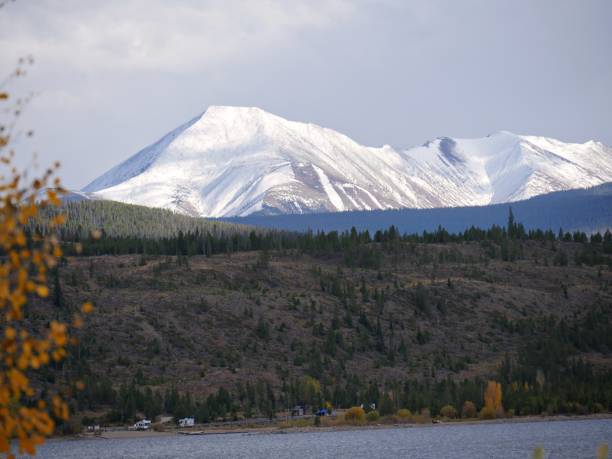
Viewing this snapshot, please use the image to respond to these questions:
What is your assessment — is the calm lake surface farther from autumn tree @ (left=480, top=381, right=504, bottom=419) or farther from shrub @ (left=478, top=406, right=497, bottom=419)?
shrub @ (left=478, top=406, right=497, bottom=419)

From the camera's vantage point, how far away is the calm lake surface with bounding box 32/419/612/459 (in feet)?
281

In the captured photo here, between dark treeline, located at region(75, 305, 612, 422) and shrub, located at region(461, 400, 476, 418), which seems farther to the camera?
dark treeline, located at region(75, 305, 612, 422)

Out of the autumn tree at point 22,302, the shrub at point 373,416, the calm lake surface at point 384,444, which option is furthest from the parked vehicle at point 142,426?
the autumn tree at point 22,302

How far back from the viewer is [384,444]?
98625 millimetres

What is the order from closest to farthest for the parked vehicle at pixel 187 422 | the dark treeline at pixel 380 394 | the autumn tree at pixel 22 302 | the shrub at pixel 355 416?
the autumn tree at pixel 22 302 → the shrub at pixel 355 416 → the dark treeline at pixel 380 394 → the parked vehicle at pixel 187 422

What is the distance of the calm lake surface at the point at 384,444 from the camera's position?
85.8 meters

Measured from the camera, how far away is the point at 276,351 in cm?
17475

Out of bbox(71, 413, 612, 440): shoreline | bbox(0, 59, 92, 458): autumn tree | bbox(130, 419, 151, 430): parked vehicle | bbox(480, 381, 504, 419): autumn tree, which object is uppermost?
bbox(0, 59, 92, 458): autumn tree

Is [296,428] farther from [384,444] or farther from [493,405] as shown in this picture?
[384,444]

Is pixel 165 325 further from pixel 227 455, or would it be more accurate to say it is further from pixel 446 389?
pixel 227 455

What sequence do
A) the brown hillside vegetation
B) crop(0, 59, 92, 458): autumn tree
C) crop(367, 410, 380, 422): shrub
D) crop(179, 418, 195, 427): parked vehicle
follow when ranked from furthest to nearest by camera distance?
the brown hillside vegetation < crop(179, 418, 195, 427): parked vehicle < crop(367, 410, 380, 422): shrub < crop(0, 59, 92, 458): autumn tree

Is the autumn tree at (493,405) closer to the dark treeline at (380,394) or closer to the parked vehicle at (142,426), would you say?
the dark treeline at (380,394)

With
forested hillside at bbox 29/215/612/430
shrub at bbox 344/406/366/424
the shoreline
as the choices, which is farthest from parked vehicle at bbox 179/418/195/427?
shrub at bbox 344/406/366/424

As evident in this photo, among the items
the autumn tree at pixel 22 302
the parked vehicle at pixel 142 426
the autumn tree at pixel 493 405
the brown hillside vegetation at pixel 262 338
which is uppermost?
the autumn tree at pixel 22 302
